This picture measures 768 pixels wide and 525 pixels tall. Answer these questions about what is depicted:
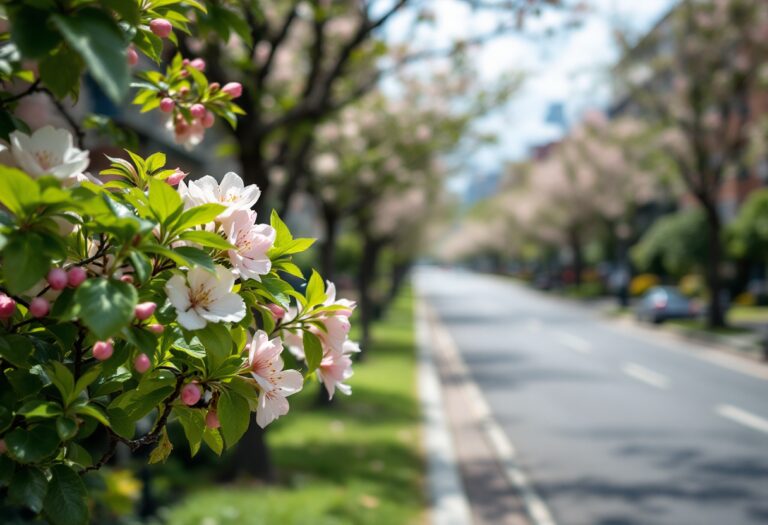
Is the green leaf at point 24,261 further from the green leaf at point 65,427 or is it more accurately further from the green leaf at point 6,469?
the green leaf at point 6,469

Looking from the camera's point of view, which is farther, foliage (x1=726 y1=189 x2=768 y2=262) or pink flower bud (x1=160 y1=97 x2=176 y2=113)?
foliage (x1=726 y1=189 x2=768 y2=262)

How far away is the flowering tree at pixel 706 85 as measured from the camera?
21.0m

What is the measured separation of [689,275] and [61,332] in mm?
45369

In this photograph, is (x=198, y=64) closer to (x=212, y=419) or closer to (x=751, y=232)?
(x=212, y=419)

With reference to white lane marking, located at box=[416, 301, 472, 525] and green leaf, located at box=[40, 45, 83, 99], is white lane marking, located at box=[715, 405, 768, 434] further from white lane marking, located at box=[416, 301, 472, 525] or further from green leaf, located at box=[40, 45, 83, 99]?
green leaf, located at box=[40, 45, 83, 99]

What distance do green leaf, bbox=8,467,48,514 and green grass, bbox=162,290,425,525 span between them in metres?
4.57

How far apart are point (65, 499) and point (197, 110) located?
1075 mm

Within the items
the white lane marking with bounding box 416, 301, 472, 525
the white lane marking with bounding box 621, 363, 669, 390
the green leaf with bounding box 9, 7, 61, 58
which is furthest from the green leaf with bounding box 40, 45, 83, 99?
the white lane marking with bounding box 621, 363, 669, 390

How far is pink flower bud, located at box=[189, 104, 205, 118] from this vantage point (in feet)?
6.61

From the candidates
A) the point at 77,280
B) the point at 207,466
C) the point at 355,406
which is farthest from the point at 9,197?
the point at 355,406

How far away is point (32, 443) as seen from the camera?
1245 millimetres

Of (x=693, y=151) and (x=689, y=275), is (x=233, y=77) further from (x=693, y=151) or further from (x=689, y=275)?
(x=689, y=275)

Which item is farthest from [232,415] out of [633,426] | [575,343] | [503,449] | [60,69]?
[575,343]

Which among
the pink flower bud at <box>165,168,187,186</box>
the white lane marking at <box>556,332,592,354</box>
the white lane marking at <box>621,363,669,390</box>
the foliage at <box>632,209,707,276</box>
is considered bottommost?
the white lane marking at <box>556,332,592,354</box>
